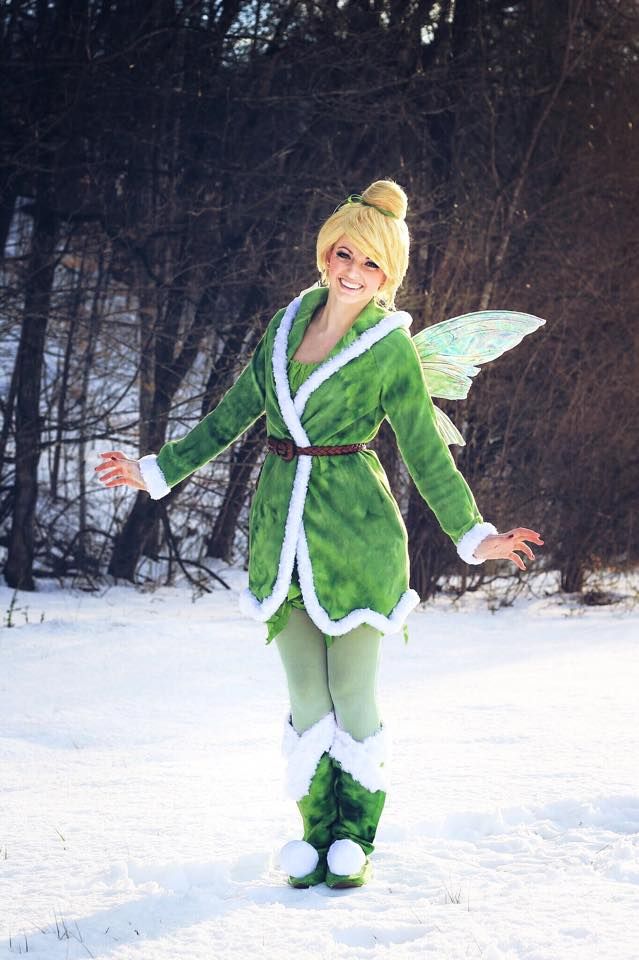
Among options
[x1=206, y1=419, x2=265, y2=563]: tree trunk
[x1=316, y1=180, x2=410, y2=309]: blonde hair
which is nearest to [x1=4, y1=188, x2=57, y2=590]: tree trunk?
[x1=206, y1=419, x2=265, y2=563]: tree trunk

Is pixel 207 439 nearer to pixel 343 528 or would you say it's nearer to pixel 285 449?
pixel 285 449

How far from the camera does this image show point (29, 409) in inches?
324

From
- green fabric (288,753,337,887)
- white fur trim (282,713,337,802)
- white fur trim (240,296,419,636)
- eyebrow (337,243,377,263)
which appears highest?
eyebrow (337,243,377,263)

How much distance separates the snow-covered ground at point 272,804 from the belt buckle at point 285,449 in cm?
109

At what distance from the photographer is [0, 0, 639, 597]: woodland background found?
7789mm

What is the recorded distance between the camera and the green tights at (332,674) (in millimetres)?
2934

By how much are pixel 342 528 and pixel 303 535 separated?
10 centimetres

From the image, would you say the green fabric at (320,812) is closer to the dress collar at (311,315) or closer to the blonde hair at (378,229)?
the dress collar at (311,315)

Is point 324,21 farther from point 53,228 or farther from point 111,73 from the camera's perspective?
point 53,228

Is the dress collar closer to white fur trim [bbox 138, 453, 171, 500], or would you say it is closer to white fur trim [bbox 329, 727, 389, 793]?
white fur trim [bbox 138, 453, 171, 500]

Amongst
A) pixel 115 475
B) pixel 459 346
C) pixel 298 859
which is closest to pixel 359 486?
pixel 459 346

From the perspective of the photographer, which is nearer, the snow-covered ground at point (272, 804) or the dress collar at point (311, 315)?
the snow-covered ground at point (272, 804)

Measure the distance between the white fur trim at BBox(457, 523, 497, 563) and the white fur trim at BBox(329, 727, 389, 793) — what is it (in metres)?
0.52

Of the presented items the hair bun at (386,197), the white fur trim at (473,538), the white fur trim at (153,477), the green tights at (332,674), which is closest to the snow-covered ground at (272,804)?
the green tights at (332,674)
